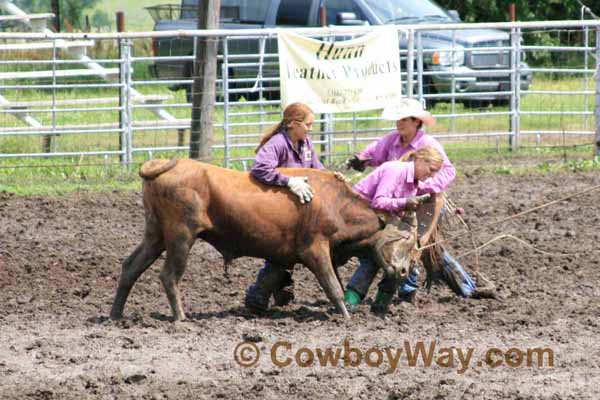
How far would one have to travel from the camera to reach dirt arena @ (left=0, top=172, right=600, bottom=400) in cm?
621

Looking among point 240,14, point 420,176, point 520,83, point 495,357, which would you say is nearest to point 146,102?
point 240,14

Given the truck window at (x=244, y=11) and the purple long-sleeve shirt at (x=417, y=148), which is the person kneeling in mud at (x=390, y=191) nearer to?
the purple long-sleeve shirt at (x=417, y=148)

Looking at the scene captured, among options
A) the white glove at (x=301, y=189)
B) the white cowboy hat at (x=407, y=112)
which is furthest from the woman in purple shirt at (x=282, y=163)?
the white cowboy hat at (x=407, y=112)

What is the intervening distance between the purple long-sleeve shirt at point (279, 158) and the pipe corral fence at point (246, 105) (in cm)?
551

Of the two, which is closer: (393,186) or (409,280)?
(393,186)

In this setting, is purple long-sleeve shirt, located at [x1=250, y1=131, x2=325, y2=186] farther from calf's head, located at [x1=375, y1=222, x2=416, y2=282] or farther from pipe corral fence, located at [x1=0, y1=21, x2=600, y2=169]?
pipe corral fence, located at [x1=0, y1=21, x2=600, y2=169]

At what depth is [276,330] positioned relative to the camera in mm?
7445

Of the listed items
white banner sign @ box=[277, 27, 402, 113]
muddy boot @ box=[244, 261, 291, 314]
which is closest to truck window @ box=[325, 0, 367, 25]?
white banner sign @ box=[277, 27, 402, 113]

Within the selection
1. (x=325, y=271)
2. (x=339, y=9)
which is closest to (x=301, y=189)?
(x=325, y=271)

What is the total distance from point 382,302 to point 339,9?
36.0ft

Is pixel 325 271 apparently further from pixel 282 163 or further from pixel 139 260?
pixel 139 260

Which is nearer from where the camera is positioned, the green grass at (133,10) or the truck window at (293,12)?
the truck window at (293,12)

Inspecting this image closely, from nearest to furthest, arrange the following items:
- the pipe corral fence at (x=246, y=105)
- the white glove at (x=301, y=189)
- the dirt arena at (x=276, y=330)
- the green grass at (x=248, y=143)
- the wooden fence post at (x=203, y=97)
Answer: the dirt arena at (x=276, y=330) < the white glove at (x=301, y=189) < the green grass at (x=248, y=143) < the wooden fence post at (x=203, y=97) < the pipe corral fence at (x=246, y=105)

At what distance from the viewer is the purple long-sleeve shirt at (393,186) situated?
7.80 metres
